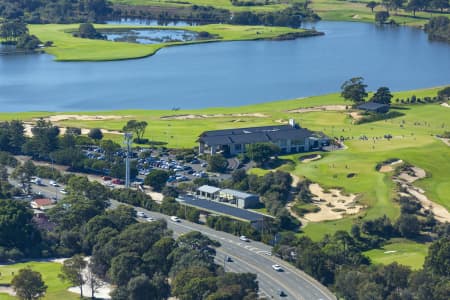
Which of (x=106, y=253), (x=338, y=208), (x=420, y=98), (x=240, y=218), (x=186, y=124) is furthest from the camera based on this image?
(x=420, y=98)

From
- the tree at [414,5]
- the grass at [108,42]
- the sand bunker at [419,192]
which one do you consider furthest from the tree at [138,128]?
the tree at [414,5]

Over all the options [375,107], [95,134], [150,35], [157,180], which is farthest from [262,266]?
[150,35]

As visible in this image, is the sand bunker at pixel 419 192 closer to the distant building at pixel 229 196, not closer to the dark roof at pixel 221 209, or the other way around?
the distant building at pixel 229 196

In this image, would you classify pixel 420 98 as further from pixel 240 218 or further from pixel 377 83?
pixel 240 218

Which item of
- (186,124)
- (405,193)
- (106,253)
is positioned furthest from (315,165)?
(106,253)

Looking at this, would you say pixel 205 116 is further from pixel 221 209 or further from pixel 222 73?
pixel 221 209

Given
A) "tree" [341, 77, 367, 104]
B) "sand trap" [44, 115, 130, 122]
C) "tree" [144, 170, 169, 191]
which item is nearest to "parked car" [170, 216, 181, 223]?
"tree" [144, 170, 169, 191]
